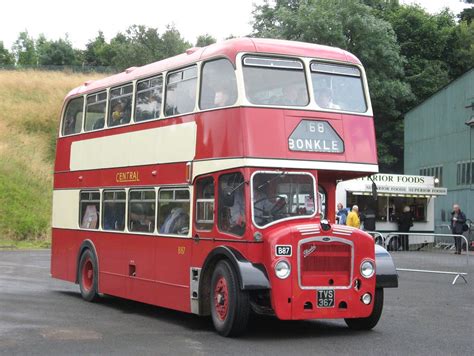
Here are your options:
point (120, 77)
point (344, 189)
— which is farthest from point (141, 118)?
point (344, 189)

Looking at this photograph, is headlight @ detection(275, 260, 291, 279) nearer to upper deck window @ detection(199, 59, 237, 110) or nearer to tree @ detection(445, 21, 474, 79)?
upper deck window @ detection(199, 59, 237, 110)

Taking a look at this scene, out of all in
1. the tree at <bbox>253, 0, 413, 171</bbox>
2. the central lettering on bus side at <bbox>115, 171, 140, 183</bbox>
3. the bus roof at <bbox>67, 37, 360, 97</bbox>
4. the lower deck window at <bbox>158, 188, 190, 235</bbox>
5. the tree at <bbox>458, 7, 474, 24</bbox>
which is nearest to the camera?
the bus roof at <bbox>67, 37, 360, 97</bbox>

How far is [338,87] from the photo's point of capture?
12.9 meters

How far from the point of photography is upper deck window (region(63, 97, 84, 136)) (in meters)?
17.7

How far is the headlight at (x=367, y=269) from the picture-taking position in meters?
11.9

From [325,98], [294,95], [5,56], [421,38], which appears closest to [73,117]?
[294,95]

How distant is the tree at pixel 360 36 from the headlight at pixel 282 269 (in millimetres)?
44647

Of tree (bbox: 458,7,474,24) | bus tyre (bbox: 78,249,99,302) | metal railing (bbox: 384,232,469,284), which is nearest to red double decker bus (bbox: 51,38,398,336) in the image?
bus tyre (bbox: 78,249,99,302)

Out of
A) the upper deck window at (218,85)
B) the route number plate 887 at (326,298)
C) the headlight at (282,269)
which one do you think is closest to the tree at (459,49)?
the upper deck window at (218,85)

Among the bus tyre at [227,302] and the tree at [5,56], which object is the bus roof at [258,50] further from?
the tree at [5,56]

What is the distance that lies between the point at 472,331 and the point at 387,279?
5.26 ft

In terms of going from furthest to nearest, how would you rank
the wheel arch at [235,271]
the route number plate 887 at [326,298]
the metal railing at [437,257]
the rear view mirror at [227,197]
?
the metal railing at [437,257]
the rear view mirror at [227,197]
the route number plate 887 at [326,298]
the wheel arch at [235,271]

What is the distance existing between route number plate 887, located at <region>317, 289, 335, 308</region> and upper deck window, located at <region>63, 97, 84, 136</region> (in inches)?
308

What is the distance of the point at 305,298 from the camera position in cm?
1145
